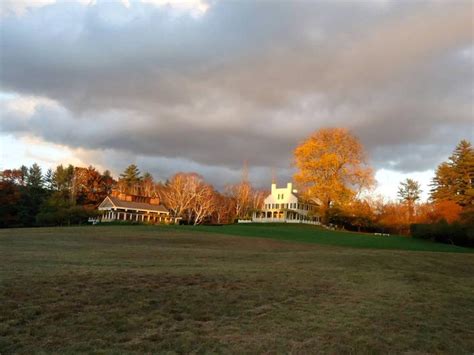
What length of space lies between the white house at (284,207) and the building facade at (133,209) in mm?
19410

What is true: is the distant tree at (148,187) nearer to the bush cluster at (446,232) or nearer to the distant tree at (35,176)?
the distant tree at (35,176)

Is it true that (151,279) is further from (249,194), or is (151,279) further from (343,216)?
(249,194)

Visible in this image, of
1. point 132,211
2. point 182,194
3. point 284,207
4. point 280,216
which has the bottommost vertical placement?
point 132,211

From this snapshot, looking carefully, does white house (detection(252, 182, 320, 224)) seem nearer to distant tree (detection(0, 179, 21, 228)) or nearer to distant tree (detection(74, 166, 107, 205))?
distant tree (detection(74, 166, 107, 205))

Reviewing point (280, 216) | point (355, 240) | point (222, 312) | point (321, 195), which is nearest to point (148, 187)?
point (280, 216)

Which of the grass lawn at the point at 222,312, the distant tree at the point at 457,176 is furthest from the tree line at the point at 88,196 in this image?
the grass lawn at the point at 222,312

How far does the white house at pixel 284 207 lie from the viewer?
85312 mm

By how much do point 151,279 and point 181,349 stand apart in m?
4.92

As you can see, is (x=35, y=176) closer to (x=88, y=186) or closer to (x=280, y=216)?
(x=88, y=186)

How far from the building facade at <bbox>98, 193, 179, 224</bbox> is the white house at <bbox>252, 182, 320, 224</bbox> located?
19.4 meters

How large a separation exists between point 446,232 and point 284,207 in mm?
43791

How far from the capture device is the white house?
85.3 metres

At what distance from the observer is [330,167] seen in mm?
58156

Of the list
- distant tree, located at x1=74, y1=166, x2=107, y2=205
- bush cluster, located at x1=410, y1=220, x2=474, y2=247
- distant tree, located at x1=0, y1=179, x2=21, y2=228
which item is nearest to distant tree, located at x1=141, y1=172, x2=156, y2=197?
distant tree, located at x1=74, y1=166, x2=107, y2=205
